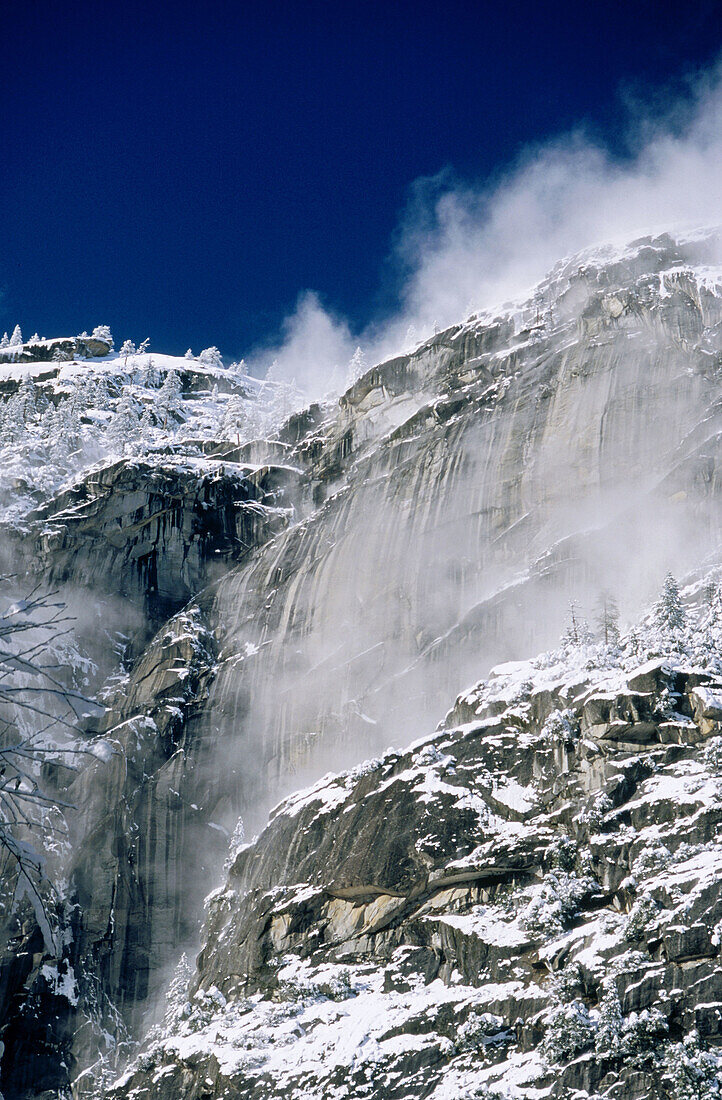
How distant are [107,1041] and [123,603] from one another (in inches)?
1470

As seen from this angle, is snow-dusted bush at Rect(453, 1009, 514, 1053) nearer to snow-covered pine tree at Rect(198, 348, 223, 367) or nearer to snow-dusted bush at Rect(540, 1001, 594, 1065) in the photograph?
snow-dusted bush at Rect(540, 1001, 594, 1065)

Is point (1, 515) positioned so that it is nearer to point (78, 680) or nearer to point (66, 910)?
point (78, 680)

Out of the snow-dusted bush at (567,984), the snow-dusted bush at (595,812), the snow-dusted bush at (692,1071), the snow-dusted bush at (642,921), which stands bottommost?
the snow-dusted bush at (692,1071)

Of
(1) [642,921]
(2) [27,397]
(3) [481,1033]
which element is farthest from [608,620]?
(2) [27,397]

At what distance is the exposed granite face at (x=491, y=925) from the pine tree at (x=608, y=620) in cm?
912

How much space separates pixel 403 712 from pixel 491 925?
31.4 m

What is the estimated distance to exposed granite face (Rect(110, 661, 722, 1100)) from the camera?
33.2m

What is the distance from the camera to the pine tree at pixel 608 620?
2242 inches

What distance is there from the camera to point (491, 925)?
39281mm

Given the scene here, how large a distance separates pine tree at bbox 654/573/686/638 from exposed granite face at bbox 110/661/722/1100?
6.29 metres

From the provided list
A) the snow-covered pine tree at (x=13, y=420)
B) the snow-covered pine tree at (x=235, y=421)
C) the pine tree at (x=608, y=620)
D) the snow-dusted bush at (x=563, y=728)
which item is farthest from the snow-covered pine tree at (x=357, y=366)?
the snow-dusted bush at (x=563, y=728)

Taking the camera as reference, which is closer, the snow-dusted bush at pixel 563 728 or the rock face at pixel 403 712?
the rock face at pixel 403 712

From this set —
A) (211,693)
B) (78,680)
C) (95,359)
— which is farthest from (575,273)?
(95,359)

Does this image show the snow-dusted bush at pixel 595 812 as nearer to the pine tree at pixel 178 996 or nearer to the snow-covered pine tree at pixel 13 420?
the pine tree at pixel 178 996
